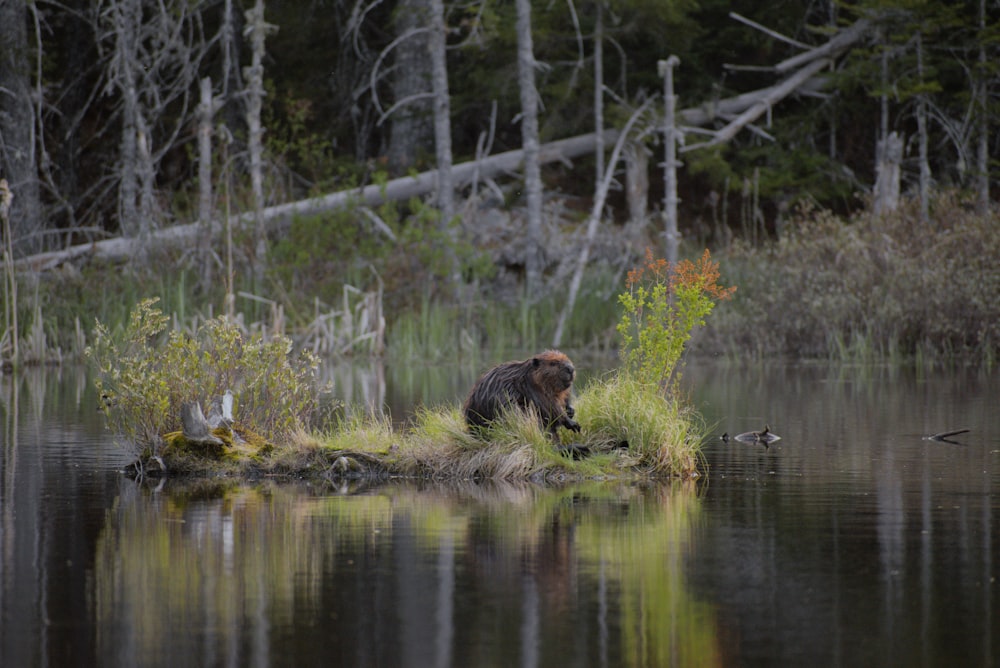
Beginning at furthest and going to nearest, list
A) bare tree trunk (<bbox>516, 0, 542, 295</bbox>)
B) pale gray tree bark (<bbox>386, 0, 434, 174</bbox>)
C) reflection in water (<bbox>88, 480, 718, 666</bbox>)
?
pale gray tree bark (<bbox>386, 0, 434, 174</bbox>), bare tree trunk (<bbox>516, 0, 542, 295</bbox>), reflection in water (<bbox>88, 480, 718, 666</bbox>)

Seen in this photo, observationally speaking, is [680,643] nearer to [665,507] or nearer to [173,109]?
[665,507]

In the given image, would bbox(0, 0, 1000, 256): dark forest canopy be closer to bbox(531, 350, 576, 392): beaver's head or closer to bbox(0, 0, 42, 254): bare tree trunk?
bbox(0, 0, 42, 254): bare tree trunk

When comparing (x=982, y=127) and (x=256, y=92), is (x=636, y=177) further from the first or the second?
(x=256, y=92)

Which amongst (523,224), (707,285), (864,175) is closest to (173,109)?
(523,224)

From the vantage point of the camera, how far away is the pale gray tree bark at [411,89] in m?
36.4

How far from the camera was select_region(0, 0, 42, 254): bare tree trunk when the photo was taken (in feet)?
108

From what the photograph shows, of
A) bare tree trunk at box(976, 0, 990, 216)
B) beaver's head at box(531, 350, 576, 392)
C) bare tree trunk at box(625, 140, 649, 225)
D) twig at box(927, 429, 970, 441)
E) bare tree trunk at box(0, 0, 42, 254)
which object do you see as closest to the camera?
beaver's head at box(531, 350, 576, 392)

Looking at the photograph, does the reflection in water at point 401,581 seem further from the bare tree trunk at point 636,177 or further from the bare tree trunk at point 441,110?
the bare tree trunk at point 636,177

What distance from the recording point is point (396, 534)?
29.7 feet

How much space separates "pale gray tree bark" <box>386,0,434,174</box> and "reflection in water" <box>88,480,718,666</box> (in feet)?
86.4

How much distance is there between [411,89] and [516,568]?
3024 cm

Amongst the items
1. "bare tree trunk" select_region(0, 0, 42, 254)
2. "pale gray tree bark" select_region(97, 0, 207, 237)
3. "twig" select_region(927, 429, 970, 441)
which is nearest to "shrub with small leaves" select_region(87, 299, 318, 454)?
"twig" select_region(927, 429, 970, 441)

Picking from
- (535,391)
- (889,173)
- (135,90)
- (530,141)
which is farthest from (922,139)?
(535,391)

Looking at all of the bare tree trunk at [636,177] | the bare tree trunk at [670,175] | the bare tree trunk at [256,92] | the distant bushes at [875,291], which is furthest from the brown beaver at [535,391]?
the bare tree trunk at [636,177]
